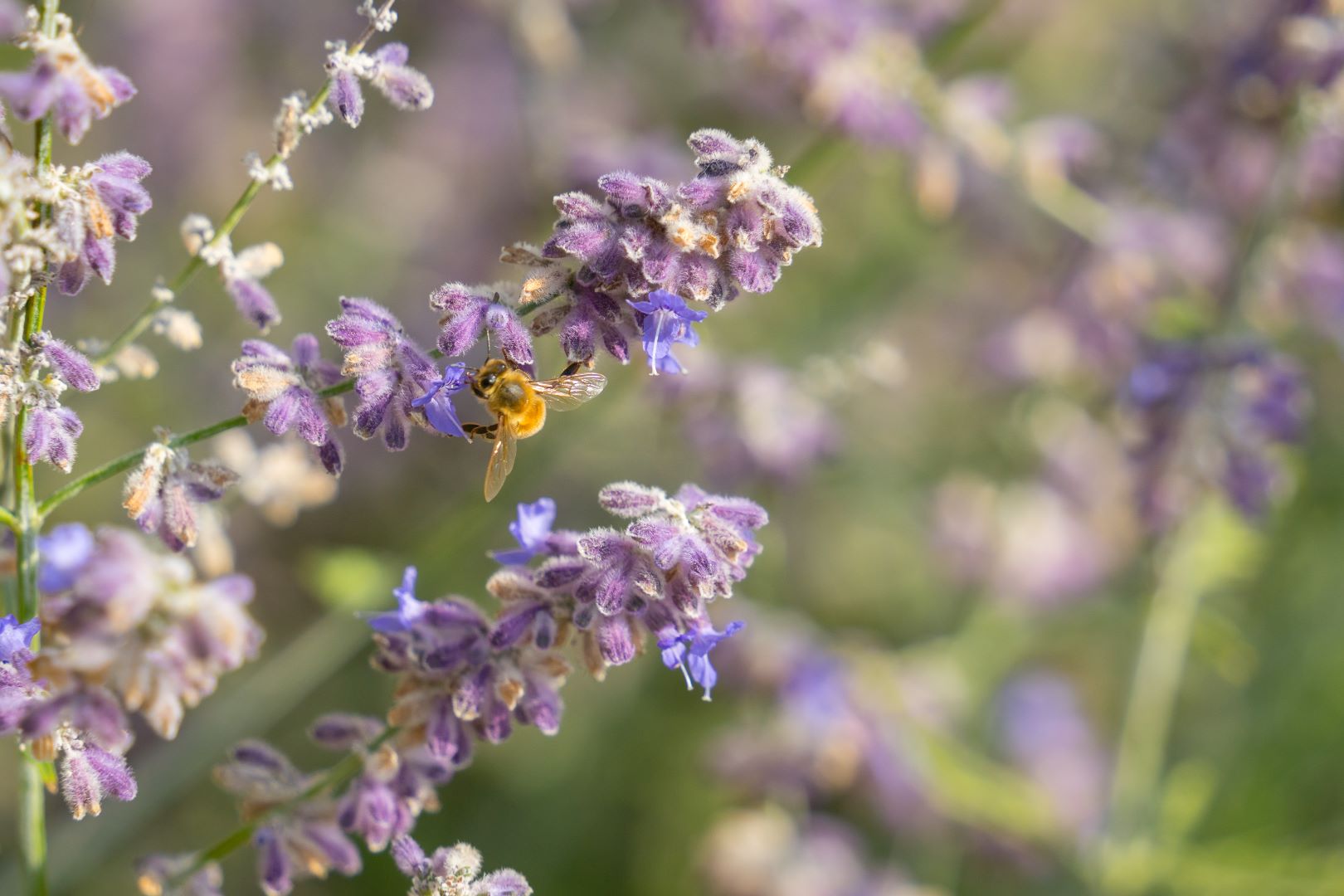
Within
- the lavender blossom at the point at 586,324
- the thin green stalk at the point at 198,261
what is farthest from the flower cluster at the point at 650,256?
the thin green stalk at the point at 198,261

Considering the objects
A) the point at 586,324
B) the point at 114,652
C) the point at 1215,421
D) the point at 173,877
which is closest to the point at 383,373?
the point at 586,324

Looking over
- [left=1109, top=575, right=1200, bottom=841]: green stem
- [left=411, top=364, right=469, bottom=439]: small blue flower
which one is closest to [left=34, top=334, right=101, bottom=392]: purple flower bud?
[left=411, top=364, right=469, bottom=439]: small blue flower

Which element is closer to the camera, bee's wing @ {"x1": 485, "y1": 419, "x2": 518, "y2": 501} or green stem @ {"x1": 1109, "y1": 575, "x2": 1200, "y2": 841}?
bee's wing @ {"x1": 485, "y1": 419, "x2": 518, "y2": 501}

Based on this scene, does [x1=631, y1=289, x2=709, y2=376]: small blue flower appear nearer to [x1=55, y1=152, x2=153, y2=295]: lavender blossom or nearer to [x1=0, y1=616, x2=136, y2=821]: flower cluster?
[x1=55, y1=152, x2=153, y2=295]: lavender blossom

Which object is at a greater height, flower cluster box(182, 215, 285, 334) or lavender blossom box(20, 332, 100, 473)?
flower cluster box(182, 215, 285, 334)

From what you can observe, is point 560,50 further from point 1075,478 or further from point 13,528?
point 13,528
